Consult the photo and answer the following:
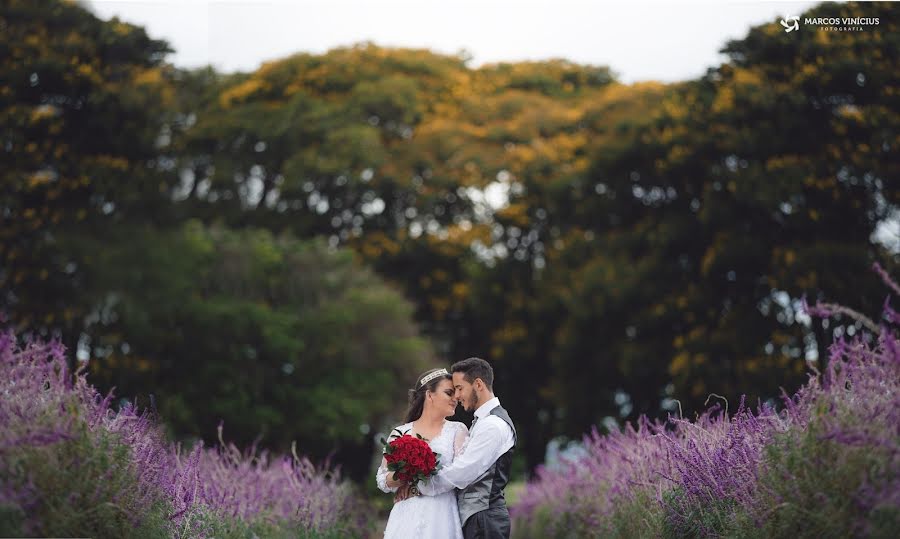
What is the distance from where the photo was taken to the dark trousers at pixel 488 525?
305 inches

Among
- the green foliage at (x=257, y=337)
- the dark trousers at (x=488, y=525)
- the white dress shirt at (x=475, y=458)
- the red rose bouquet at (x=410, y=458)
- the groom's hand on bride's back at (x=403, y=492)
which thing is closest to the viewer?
the red rose bouquet at (x=410, y=458)

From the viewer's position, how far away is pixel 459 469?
762 cm

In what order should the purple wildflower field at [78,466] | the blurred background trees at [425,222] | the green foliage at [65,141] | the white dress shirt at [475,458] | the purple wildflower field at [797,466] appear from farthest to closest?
1. the blurred background trees at [425,222]
2. the green foliage at [65,141]
3. the white dress shirt at [475,458]
4. the purple wildflower field at [78,466]
5. the purple wildflower field at [797,466]

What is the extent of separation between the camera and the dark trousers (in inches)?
305

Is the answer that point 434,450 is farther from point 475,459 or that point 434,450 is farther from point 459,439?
point 475,459

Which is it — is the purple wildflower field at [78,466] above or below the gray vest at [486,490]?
above

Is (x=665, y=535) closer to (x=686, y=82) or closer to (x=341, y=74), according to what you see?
(x=686, y=82)

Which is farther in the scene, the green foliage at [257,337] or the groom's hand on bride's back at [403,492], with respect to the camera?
the green foliage at [257,337]

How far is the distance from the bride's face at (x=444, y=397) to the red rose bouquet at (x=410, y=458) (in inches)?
19.2

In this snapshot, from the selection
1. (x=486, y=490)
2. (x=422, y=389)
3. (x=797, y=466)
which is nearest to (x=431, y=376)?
(x=422, y=389)

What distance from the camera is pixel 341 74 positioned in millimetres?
35875

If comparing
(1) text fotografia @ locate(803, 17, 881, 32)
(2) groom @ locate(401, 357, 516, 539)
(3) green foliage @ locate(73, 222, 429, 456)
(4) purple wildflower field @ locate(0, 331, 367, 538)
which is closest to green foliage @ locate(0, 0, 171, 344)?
(3) green foliage @ locate(73, 222, 429, 456)

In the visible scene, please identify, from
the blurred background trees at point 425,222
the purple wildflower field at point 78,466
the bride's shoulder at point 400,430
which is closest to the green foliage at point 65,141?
the blurred background trees at point 425,222

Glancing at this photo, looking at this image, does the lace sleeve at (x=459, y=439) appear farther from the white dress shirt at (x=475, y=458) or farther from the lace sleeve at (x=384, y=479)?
the lace sleeve at (x=384, y=479)
